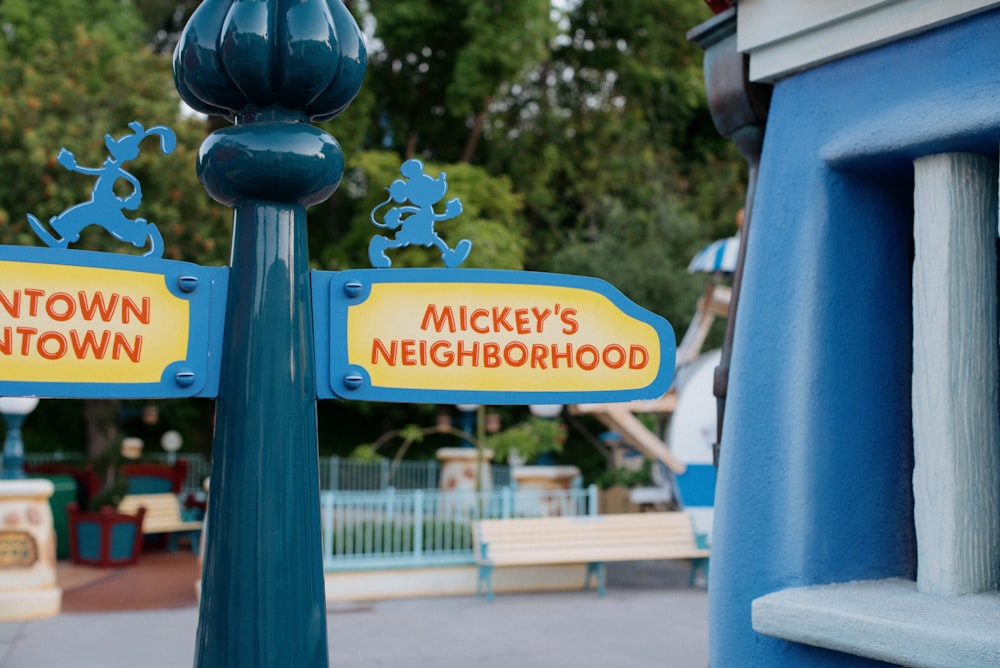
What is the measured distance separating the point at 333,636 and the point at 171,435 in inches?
332

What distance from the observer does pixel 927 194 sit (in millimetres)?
2992

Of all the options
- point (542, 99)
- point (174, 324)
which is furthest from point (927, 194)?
point (542, 99)

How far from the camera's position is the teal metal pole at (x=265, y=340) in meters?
2.31

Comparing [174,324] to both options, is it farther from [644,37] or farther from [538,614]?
[644,37]

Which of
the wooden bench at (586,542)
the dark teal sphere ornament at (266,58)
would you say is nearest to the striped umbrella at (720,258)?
Answer: the wooden bench at (586,542)

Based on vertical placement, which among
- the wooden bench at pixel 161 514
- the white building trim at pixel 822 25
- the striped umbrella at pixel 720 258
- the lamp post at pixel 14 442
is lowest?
the wooden bench at pixel 161 514

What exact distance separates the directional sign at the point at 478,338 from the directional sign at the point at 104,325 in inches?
11.5

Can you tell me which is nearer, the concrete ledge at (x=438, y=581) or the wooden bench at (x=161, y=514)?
the concrete ledge at (x=438, y=581)

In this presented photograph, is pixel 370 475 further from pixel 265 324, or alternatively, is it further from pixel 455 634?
pixel 265 324

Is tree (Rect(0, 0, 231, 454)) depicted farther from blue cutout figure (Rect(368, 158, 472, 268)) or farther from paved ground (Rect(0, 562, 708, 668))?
blue cutout figure (Rect(368, 158, 472, 268))

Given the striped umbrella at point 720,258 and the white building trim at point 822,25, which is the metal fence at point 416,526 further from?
the white building trim at point 822,25

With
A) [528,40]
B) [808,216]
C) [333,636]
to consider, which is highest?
[528,40]

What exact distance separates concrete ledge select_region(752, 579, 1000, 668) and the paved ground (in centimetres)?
398

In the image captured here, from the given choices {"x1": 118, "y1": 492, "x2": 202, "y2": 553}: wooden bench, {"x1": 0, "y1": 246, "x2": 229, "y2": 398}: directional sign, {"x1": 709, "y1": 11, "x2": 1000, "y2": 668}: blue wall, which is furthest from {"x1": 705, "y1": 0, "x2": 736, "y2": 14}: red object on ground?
{"x1": 118, "y1": 492, "x2": 202, "y2": 553}: wooden bench
